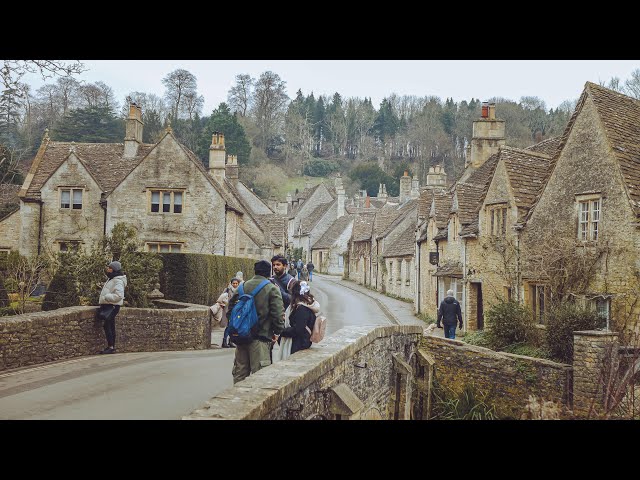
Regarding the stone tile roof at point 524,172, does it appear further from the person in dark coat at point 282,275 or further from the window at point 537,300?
the person in dark coat at point 282,275

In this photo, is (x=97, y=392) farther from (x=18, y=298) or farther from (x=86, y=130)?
(x=86, y=130)

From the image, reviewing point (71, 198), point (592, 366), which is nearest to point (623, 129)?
point (592, 366)

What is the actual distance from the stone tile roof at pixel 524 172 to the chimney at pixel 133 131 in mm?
17326

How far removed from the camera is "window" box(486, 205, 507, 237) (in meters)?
20.6

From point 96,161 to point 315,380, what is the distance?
26102mm

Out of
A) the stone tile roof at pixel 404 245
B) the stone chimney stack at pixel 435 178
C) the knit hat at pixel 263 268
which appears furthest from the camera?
the stone tile roof at pixel 404 245

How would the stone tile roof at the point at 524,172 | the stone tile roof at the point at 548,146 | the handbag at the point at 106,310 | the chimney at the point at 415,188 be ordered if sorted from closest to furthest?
1. the handbag at the point at 106,310
2. the stone tile roof at the point at 524,172
3. the stone tile roof at the point at 548,146
4. the chimney at the point at 415,188

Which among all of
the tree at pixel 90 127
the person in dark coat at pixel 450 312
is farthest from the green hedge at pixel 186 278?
the tree at pixel 90 127

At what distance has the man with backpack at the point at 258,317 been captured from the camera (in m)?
Answer: 7.82

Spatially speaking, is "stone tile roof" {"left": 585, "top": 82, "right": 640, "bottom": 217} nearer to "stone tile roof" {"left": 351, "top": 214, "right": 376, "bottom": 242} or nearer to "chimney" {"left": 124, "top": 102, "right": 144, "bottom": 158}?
"chimney" {"left": 124, "top": 102, "right": 144, "bottom": 158}

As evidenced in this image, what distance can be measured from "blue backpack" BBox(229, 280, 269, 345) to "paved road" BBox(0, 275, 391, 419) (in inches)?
48.1

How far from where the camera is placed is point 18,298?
18.0 metres

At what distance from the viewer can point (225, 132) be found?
32531mm

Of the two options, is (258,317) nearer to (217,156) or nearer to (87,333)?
(87,333)
